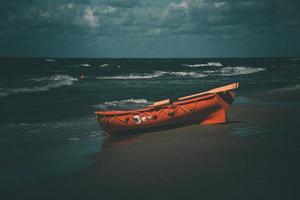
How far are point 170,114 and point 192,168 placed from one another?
4906 mm

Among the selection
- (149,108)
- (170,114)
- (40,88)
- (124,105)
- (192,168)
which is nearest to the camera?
(192,168)

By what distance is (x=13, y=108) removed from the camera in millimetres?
20906

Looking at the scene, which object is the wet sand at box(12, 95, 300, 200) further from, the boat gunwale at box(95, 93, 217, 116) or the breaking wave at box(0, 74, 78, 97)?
the breaking wave at box(0, 74, 78, 97)

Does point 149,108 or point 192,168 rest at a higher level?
point 149,108

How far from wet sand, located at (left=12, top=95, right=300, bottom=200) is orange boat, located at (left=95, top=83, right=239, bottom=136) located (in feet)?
1.55

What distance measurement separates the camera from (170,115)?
1370 cm

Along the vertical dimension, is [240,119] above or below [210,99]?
below

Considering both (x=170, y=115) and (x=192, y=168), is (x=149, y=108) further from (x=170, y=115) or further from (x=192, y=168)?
(x=192, y=168)

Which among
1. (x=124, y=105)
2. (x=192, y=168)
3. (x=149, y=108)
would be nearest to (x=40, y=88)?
(x=124, y=105)

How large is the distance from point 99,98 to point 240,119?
44.0 ft

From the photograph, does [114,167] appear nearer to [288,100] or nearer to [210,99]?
[210,99]

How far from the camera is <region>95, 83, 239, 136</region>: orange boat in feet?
42.9

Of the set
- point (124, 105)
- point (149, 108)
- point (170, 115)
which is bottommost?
point (124, 105)

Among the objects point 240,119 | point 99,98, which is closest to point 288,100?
point 240,119
